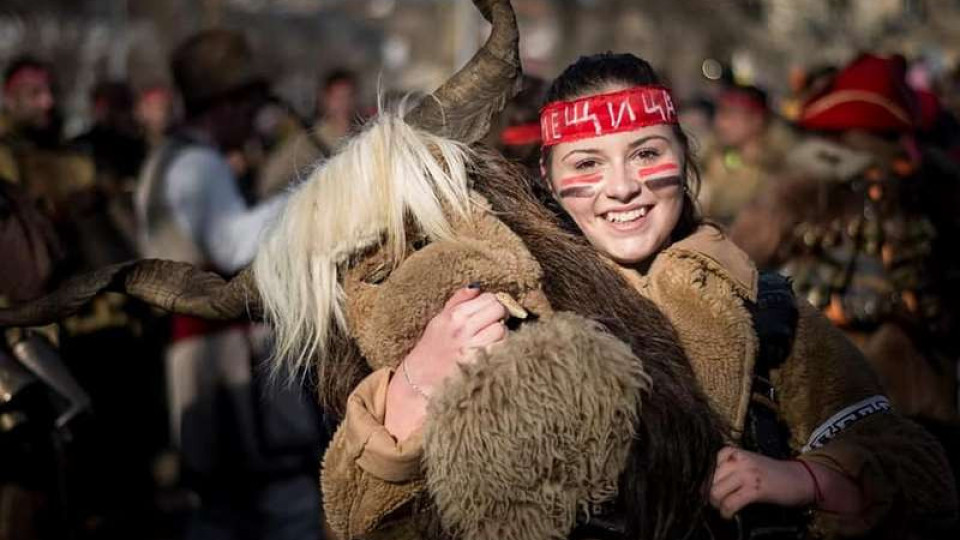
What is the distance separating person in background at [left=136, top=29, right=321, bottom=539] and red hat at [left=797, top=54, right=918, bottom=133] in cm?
233

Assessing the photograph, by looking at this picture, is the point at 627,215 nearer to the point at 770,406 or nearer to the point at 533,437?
the point at 770,406

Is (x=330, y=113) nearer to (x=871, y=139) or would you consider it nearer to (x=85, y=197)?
(x=85, y=197)

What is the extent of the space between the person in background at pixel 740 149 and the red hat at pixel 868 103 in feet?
7.74

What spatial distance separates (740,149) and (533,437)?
7419 millimetres

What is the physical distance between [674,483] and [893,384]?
3182 mm

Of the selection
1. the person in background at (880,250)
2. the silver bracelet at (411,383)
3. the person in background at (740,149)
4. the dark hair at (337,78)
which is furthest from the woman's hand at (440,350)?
the dark hair at (337,78)

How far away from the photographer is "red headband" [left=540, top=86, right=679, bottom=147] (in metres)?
3.13

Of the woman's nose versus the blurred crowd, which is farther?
the blurred crowd

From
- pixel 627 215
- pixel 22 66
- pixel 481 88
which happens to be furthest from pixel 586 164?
pixel 22 66

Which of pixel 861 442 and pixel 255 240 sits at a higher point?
pixel 255 240

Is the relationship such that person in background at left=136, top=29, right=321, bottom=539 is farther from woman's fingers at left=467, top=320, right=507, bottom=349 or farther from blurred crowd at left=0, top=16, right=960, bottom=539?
woman's fingers at left=467, top=320, right=507, bottom=349

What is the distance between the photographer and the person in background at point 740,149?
9016 mm

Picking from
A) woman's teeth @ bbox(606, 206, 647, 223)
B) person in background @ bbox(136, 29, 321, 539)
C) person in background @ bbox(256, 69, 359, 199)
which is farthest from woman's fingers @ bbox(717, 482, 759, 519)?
person in background @ bbox(256, 69, 359, 199)

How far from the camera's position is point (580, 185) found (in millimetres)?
3186
